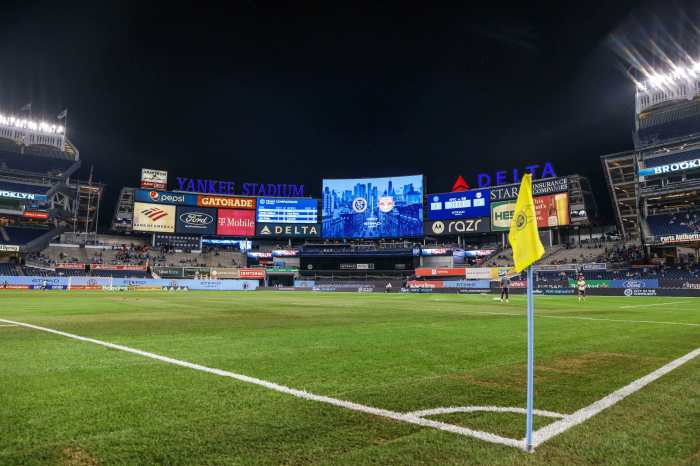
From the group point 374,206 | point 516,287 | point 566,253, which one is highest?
point 374,206

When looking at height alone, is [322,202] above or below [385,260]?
above

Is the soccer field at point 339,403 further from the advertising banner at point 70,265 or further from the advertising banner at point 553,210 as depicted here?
the advertising banner at point 70,265

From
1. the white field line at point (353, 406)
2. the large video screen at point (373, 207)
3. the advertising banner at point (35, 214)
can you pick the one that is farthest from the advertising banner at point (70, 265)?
the white field line at point (353, 406)

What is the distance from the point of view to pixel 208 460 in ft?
8.12

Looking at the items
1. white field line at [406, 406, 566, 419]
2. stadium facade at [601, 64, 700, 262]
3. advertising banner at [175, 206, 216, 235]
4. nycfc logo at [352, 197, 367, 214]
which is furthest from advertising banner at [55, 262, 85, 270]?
stadium facade at [601, 64, 700, 262]

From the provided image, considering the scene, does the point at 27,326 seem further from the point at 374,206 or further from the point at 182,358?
the point at 374,206

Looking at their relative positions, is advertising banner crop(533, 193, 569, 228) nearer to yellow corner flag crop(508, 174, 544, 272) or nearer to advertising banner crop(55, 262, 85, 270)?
yellow corner flag crop(508, 174, 544, 272)

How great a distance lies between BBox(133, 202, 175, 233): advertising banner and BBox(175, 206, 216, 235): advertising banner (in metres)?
1.17

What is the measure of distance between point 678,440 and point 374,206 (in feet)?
252

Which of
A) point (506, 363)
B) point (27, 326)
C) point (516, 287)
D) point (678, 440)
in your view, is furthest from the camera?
point (516, 287)

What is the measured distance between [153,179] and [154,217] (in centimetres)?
706

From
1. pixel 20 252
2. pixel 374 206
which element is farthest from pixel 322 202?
pixel 20 252

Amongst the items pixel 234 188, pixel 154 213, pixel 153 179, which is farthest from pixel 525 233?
pixel 234 188

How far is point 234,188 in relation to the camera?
84.4 meters
